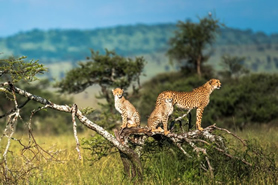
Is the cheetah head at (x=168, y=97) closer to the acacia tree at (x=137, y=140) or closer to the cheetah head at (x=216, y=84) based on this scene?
the acacia tree at (x=137, y=140)

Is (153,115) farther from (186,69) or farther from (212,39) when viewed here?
(186,69)

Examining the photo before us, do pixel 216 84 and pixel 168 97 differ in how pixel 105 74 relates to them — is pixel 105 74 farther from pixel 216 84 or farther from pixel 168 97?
pixel 168 97

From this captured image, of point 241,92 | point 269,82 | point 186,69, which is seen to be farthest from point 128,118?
point 186,69

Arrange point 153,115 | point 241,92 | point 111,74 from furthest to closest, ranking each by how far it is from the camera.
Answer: point 241,92, point 111,74, point 153,115

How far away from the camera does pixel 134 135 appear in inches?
337

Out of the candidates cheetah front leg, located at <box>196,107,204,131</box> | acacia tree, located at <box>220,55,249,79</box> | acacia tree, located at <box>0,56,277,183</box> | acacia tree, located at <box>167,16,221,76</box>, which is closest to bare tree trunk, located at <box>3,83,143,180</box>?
acacia tree, located at <box>0,56,277,183</box>

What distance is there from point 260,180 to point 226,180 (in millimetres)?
633

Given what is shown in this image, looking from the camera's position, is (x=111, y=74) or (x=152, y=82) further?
(x=152, y=82)

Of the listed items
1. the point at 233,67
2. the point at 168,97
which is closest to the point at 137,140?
the point at 168,97

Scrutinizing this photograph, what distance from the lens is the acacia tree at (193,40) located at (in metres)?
36.3

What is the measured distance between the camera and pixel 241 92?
29.0 metres

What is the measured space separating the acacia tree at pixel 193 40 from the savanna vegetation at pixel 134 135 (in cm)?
9

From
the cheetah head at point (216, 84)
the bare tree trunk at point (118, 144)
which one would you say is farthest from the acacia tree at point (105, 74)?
the bare tree trunk at point (118, 144)

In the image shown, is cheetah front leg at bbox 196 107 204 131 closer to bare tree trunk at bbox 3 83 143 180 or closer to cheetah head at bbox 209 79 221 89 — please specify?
cheetah head at bbox 209 79 221 89
